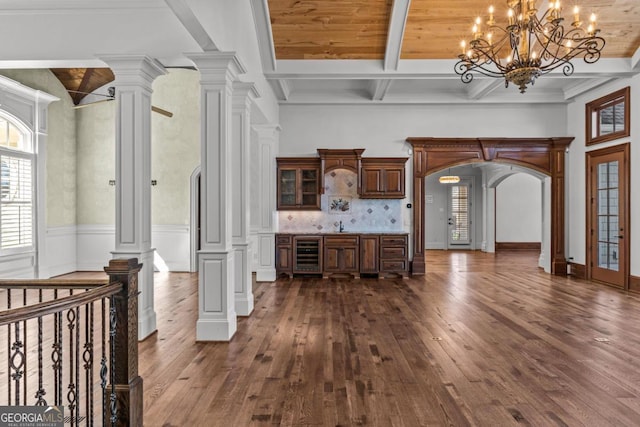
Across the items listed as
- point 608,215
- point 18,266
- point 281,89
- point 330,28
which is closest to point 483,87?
point 608,215

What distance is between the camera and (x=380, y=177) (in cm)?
816

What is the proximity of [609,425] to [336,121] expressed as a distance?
22.8 feet

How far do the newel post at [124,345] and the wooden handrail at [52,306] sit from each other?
0.06 m

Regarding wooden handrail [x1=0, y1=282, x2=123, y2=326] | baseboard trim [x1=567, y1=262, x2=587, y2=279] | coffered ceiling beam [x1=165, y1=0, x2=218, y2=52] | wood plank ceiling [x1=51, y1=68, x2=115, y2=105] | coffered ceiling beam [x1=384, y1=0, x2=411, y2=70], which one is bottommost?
baseboard trim [x1=567, y1=262, x2=587, y2=279]

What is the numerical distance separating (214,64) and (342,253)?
470cm

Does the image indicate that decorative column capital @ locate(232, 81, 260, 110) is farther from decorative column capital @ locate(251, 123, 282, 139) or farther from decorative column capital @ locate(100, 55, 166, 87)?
decorative column capital @ locate(251, 123, 282, 139)

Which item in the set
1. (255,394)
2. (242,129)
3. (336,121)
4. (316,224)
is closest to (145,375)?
(255,394)

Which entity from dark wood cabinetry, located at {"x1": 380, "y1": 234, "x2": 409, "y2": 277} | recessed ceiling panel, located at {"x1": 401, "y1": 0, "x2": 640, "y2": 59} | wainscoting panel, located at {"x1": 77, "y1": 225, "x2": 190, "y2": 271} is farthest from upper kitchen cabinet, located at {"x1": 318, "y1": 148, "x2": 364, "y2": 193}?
wainscoting panel, located at {"x1": 77, "y1": 225, "x2": 190, "y2": 271}

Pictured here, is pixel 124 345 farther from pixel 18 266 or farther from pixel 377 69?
pixel 18 266

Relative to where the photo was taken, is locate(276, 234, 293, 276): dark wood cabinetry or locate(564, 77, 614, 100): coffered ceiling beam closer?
locate(564, 77, 614, 100): coffered ceiling beam

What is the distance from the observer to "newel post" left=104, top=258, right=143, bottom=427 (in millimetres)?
2330

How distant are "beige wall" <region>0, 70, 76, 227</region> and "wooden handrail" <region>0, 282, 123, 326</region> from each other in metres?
7.20

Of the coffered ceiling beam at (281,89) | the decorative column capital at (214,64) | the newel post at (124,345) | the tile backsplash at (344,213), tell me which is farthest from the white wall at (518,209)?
the newel post at (124,345)

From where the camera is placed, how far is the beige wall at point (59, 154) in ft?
26.1
